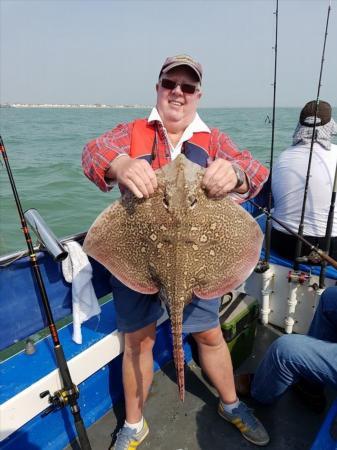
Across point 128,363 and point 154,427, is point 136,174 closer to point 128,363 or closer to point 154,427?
point 128,363

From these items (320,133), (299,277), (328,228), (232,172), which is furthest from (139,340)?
(320,133)

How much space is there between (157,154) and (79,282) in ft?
3.59

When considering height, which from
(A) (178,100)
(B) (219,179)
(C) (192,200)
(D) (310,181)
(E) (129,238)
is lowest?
(D) (310,181)

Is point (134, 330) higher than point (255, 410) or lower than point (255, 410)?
higher

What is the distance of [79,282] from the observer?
8.64ft

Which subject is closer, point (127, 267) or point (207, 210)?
point (207, 210)

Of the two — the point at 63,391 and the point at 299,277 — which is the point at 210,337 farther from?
the point at 299,277

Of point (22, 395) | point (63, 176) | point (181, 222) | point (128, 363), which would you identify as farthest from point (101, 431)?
point (63, 176)

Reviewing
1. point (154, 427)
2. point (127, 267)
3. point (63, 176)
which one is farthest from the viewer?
point (63, 176)

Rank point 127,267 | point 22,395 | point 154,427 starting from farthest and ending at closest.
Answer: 1. point 154,427
2. point 22,395
3. point 127,267

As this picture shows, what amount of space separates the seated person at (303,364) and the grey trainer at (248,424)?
166 millimetres

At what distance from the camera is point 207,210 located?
1.97 metres

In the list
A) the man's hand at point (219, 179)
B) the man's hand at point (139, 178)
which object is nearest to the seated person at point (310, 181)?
the man's hand at point (219, 179)

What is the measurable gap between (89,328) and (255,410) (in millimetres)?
1623
